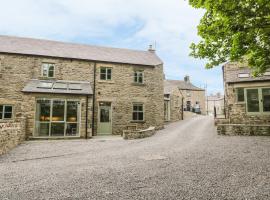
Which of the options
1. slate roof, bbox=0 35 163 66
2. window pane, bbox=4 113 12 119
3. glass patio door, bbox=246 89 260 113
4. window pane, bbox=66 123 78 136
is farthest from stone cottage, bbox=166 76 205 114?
window pane, bbox=4 113 12 119

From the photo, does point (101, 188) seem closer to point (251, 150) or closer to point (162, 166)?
point (162, 166)

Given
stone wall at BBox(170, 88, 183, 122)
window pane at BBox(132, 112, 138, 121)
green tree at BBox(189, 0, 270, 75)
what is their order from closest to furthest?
green tree at BBox(189, 0, 270, 75), window pane at BBox(132, 112, 138, 121), stone wall at BBox(170, 88, 183, 122)

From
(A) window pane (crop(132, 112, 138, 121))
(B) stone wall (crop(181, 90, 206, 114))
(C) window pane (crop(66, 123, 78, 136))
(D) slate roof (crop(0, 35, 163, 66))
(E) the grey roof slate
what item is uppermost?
(D) slate roof (crop(0, 35, 163, 66))

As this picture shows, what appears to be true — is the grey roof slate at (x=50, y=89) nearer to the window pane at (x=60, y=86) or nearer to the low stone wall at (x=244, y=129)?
the window pane at (x=60, y=86)

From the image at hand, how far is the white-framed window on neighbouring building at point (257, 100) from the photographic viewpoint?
50.1 ft

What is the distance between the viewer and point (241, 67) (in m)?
17.7

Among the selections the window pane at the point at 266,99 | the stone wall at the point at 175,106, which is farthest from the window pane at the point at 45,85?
the window pane at the point at 266,99

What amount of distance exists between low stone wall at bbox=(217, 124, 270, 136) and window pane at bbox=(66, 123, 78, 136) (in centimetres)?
1025

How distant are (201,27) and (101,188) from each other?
277 inches

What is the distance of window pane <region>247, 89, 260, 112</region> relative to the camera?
15.6 meters

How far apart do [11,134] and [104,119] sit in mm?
7350

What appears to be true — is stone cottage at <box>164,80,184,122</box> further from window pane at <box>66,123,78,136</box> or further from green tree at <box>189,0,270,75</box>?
green tree at <box>189,0,270,75</box>

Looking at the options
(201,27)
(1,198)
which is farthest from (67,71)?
(1,198)

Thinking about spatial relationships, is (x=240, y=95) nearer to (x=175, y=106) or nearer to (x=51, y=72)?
(x=175, y=106)
